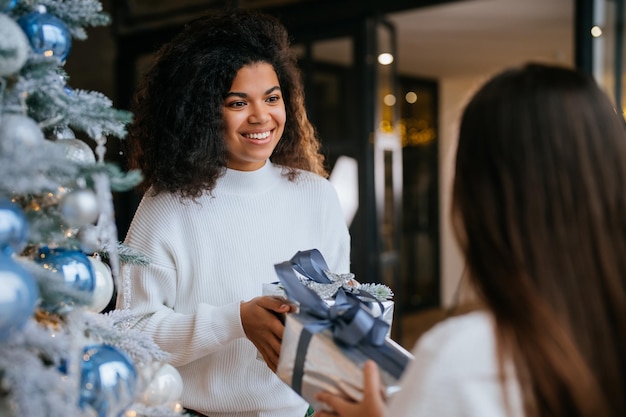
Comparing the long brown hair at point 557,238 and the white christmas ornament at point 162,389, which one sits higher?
the long brown hair at point 557,238

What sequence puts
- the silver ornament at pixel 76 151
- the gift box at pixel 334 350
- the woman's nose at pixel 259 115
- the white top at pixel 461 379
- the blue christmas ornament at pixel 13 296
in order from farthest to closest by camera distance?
the woman's nose at pixel 259 115 < the gift box at pixel 334 350 < the silver ornament at pixel 76 151 < the white top at pixel 461 379 < the blue christmas ornament at pixel 13 296

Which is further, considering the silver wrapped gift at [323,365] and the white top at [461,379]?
the silver wrapped gift at [323,365]

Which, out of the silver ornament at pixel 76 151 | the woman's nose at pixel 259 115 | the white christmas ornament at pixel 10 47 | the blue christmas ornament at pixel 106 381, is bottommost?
the blue christmas ornament at pixel 106 381

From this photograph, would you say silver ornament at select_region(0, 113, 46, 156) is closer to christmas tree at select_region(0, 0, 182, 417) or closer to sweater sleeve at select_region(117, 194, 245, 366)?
christmas tree at select_region(0, 0, 182, 417)

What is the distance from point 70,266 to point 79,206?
0.10 meters

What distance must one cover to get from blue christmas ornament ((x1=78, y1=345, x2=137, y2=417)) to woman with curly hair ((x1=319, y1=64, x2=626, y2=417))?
335mm

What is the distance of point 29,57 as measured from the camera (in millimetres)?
849

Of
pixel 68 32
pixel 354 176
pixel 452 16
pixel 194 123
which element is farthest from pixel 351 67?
pixel 68 32

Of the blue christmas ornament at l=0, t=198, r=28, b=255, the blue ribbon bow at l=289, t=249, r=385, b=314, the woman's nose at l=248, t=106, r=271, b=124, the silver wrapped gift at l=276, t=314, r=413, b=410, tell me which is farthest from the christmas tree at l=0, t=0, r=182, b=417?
the woman's nose at l=248, t=106, r=271, b=124

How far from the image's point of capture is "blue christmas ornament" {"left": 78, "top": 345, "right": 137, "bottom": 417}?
859 mm

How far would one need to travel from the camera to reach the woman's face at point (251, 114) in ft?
5.00

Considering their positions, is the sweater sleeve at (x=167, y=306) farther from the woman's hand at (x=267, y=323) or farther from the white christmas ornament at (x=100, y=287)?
the white christmas ornament at (x=100, y=287)

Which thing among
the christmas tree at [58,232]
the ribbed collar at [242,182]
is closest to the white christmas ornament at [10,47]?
the christmas tree at [58,232]

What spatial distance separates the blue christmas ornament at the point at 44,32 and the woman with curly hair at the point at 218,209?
620 millimetres
